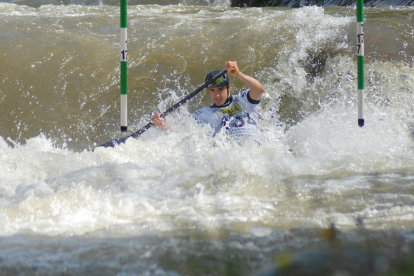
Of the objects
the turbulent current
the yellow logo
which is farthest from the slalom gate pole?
the yellow logo

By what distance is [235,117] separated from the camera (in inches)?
181

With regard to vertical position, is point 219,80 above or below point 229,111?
above

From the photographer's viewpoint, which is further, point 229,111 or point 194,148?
point 229,111

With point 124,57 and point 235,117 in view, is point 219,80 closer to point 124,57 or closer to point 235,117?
point 235,117

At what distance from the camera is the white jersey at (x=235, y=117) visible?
4527 mm

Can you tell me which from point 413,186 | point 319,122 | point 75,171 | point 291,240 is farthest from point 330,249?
point 319,122

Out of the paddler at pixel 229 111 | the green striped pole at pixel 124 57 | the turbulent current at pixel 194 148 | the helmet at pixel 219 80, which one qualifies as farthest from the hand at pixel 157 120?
the green striped pole at pixel 124 57

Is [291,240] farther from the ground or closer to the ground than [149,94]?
closer to the ground

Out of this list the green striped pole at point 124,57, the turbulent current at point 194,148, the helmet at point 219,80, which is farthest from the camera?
the helmet at point 219,80

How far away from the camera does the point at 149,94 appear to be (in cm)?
622

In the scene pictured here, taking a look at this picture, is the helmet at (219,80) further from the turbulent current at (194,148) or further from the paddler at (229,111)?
the turbulent current at (194,148)

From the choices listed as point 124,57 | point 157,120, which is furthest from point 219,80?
point 124,57

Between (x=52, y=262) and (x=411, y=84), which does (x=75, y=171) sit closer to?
(x=52, y=262)

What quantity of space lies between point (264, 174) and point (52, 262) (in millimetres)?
1777
